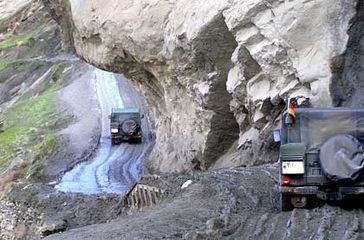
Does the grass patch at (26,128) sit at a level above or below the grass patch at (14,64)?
below

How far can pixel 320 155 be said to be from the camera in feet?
40.7

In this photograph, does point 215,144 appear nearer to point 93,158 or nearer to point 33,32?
point 93,158

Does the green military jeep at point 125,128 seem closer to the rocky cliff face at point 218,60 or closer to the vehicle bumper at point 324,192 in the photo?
the rocky cliff face at point 218,60

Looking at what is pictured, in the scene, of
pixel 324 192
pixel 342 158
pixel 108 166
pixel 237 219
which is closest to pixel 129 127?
pixel 108 166

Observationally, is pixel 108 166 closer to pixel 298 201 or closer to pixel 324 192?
pixel 298 201

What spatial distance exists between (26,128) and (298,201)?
37888 millimetres

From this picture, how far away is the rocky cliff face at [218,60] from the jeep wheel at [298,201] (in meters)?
7.11

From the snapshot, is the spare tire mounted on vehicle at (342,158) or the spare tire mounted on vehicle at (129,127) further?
the spare tire mounted on vehicle at (129,127)

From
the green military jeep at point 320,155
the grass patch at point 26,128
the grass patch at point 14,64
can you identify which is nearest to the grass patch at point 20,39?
the grass patch at point 14,64

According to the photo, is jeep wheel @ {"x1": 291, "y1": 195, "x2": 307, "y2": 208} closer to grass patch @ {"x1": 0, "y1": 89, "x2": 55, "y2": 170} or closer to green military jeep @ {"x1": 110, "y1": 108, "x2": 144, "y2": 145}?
grass patch @ {"x1": 0, "y1": 89, "x2": 55, "y2": 170}

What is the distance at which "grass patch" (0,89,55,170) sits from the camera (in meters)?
41.3

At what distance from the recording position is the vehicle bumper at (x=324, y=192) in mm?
12149

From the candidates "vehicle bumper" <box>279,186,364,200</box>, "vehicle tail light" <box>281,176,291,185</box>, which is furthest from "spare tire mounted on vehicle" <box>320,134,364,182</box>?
"vehicle tail light" <box>281,176,291,185</box>

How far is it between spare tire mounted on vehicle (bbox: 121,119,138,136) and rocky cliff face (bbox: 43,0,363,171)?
6.91 m
